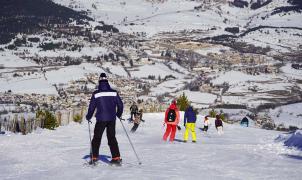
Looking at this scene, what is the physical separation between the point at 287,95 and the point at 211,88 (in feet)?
72.4

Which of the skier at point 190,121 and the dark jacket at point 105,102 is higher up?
the dark jacket at point 105,102

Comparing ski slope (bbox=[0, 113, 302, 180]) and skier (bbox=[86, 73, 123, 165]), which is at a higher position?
skier (bbox=[86, 73, 123, 165])

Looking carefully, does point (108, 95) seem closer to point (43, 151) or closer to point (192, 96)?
point (43, 151)

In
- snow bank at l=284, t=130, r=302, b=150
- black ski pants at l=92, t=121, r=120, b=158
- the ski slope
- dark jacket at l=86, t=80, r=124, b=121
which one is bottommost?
snow bank at l=284, t=130, r=302, b=150

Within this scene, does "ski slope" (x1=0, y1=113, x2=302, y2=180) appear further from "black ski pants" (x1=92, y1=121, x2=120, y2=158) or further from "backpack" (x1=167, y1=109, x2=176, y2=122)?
"backpack" (x1=167, y1=109, x2=176, y2=122)

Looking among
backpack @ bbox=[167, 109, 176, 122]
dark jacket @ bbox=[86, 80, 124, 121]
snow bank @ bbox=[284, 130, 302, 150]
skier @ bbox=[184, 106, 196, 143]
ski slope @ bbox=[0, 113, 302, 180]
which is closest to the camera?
ski slope @ bbox=[0, 113, 302, 180]

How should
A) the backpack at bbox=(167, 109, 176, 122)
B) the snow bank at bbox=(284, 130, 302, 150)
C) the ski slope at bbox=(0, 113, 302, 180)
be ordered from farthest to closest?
the backpack at bbox=(167, 109, 176, 122), the snow bank at bbox=(284, 130, 302, 150), the ski slope at bbox=(0, 113, 302, 180)

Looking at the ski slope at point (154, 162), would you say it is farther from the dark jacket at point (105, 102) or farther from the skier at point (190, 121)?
the skier at point (190, 121)

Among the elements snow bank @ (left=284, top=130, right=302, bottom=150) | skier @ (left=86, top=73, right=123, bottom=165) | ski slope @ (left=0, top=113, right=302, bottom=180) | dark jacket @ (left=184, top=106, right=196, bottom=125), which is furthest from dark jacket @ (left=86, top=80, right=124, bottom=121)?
dark jacket @ (left=184, top=106, right=196, bottom=125)

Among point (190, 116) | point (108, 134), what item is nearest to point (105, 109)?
point (108, 134)

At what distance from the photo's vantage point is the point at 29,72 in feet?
552

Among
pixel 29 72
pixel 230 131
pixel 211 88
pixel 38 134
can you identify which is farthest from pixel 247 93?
pixel 38 134

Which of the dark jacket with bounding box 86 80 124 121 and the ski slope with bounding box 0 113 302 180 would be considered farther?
the dark jacket with bounding box 86 80 124 121

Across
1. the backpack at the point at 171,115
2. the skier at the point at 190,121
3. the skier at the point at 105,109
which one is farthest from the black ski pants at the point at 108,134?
the skier at the point at 190,121
